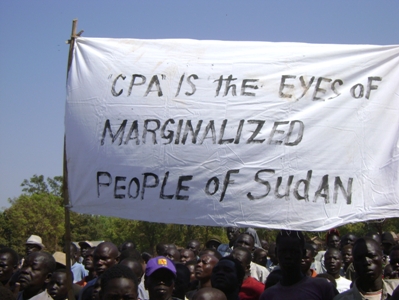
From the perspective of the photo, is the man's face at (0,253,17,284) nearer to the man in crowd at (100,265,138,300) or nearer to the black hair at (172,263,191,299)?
the black hair at (172,263,191,299)

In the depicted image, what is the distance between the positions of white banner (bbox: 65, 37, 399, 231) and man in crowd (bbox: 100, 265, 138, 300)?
88 cm

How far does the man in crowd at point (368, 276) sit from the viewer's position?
13.8ft

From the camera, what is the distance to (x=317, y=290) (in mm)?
4156

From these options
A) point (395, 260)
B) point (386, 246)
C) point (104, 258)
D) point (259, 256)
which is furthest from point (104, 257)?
point (386, 246)

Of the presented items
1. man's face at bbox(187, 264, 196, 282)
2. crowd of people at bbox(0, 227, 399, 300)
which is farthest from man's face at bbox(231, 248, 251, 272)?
man's face at bbox(187, 264, 196, 282)

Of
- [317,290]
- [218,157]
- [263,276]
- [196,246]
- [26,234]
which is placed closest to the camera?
[317,290]

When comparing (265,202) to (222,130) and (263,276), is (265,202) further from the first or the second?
(263,276)

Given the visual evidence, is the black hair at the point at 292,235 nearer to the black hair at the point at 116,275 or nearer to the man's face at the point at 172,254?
the black hair at the point at 116,275

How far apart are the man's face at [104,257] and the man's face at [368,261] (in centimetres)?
256

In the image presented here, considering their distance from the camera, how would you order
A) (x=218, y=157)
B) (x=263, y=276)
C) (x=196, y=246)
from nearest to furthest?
(x=218, y=157) < (x=263, y=276) < (x=196, y=246)

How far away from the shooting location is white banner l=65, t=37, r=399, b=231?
4.38 meters

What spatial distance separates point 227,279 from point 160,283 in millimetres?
673

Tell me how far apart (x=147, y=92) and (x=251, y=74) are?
86cm

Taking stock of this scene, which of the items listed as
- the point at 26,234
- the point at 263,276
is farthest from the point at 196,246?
the point at 26,234
